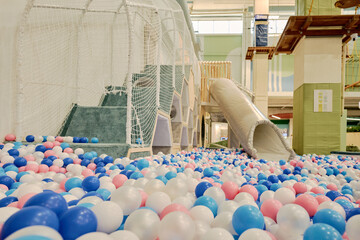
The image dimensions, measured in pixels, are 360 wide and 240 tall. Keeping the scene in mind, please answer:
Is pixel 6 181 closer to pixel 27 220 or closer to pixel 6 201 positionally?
pixel 6 201

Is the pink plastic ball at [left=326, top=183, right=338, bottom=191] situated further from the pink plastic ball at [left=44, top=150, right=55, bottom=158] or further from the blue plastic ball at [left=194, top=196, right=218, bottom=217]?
the pink plastic ball at [left=44, top=150, right=55, bottom=158]

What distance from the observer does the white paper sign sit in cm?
457

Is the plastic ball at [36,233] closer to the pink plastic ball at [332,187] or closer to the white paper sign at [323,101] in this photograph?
the pink plastic ball at [332,187]

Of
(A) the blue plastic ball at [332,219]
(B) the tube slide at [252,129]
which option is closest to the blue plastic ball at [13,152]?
(A) the blue plastic ball at [332,219]

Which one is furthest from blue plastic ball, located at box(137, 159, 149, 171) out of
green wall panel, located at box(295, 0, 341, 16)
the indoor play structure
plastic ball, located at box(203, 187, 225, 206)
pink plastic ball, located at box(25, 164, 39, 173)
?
green wall panel, located at box(295, 0, 341, 16)

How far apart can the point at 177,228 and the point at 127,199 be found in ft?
0.98

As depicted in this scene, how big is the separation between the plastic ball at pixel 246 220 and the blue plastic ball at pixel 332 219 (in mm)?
186

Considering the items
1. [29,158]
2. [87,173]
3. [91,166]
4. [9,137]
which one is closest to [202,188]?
[87,173]

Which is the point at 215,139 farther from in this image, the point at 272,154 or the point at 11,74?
the point at 11,74

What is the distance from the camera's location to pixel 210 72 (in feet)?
21.7

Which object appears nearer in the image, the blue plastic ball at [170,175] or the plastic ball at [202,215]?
the plastic ball at [202,215]

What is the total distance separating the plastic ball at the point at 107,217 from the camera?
26.8 inches

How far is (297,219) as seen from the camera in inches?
29.2

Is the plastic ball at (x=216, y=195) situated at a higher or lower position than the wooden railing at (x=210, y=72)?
lower
